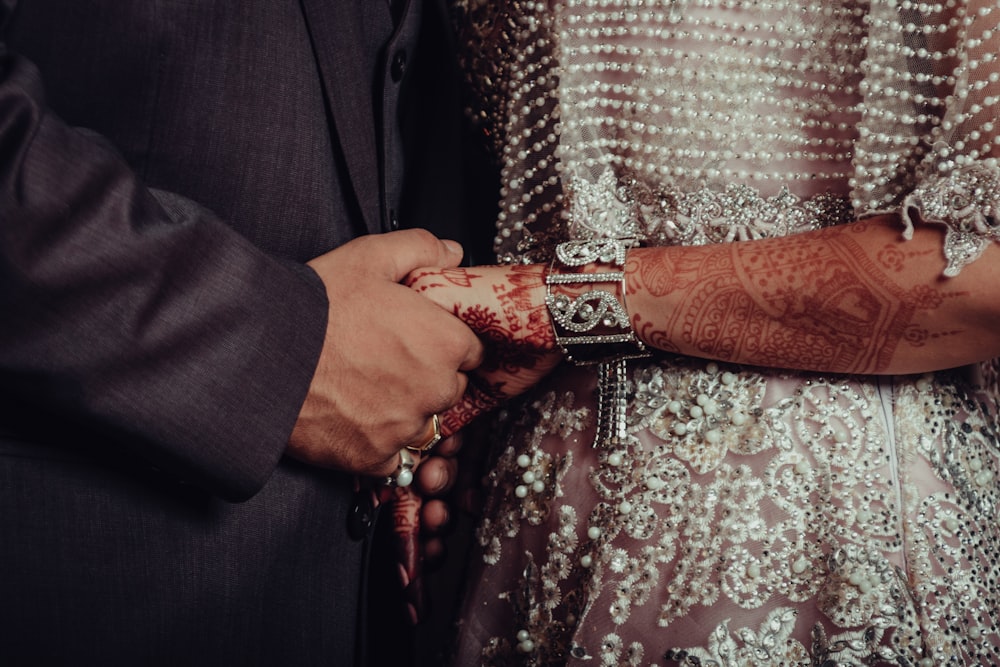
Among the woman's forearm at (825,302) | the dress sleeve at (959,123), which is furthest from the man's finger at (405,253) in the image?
the dress sleeve at (959,123)

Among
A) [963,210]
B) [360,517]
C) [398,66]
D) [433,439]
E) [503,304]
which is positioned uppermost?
[398,66]

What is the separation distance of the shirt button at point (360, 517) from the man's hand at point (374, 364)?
85 millimetres

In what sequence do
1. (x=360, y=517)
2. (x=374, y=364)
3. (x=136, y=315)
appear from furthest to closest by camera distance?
1. (x=360, y=517)
2. (x=374, y=364)
3. (x=136, y=315)

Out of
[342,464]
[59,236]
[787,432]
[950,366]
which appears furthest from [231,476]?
[950,366]

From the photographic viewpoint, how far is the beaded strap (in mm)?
796

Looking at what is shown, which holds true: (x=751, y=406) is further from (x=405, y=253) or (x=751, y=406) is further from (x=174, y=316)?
(x=174, y=316)

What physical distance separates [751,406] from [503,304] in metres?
0.28

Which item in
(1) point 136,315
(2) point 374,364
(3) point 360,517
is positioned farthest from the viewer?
(3) point 360,517

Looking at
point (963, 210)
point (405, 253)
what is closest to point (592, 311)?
point (405, 253)

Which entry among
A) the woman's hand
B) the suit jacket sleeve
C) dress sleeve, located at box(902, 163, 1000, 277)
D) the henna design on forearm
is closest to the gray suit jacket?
the suit jacket sleeve

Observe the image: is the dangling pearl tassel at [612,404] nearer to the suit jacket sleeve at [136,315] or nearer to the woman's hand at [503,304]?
the woman's hand at [503,304]

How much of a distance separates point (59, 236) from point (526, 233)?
513 mm

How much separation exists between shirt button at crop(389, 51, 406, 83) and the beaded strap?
1.03ft

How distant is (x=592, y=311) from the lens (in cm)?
80
